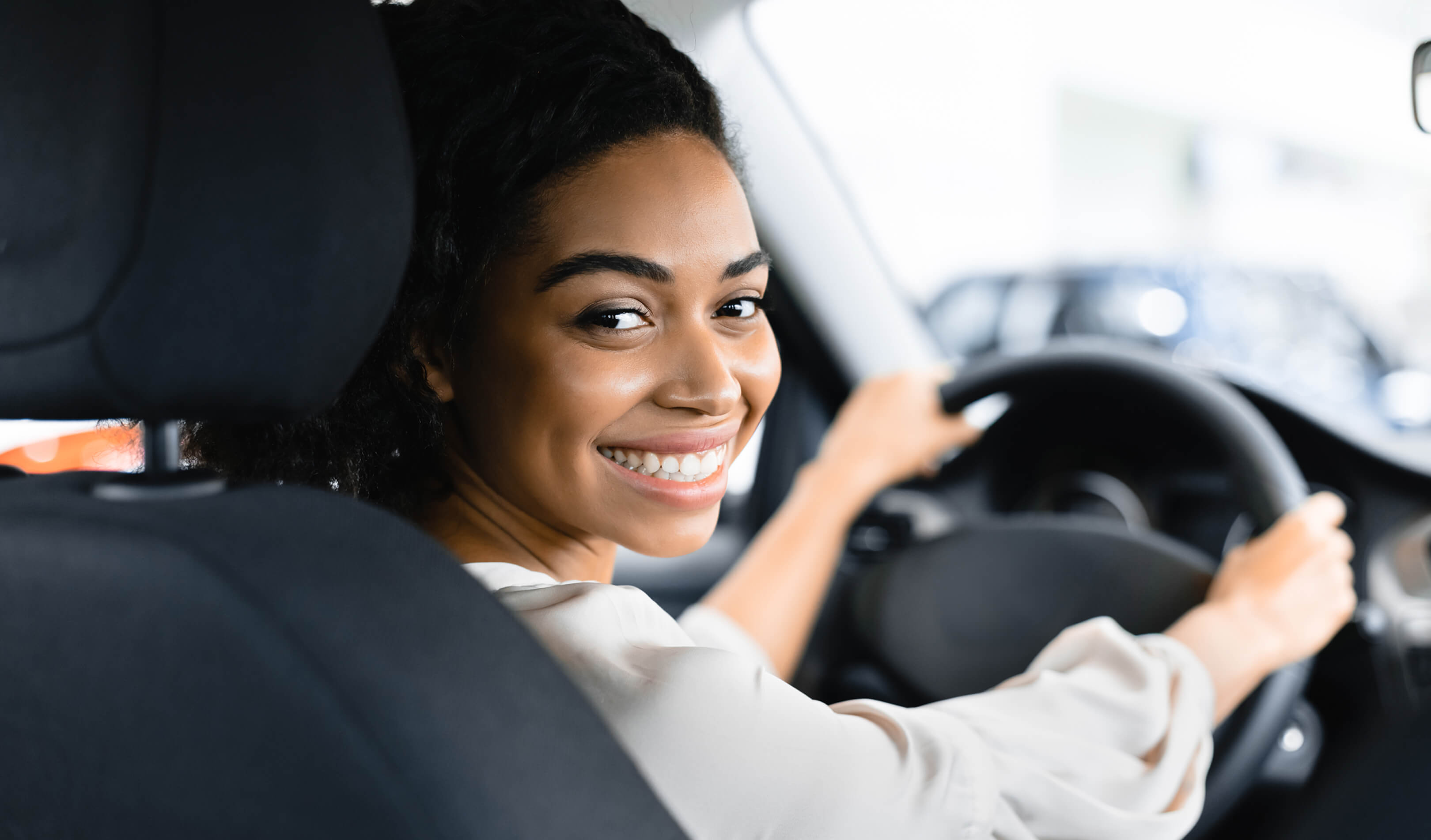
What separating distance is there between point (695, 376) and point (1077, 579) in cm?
70

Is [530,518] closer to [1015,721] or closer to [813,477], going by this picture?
[1015,721]

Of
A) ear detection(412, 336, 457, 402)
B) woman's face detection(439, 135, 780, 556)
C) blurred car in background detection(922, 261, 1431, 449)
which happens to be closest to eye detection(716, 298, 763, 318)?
woman's face detection(439, 135, 780, 556)

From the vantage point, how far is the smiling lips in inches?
40.7

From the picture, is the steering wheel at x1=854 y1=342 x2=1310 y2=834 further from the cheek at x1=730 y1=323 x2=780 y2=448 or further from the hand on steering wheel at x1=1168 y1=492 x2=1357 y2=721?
the cheek at x1=730 y1=323 x2=780 y2=448

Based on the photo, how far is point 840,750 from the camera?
79 cm

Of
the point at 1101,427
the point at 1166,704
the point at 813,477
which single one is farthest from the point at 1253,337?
the point at 1166,704

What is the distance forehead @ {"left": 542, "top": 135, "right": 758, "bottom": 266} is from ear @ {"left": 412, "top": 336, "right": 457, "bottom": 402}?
14cm

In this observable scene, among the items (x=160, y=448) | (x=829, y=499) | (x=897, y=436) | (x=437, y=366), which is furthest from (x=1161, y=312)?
(x=160, y=448)

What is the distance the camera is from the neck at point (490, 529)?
3.49 feet

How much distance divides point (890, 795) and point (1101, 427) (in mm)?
1164

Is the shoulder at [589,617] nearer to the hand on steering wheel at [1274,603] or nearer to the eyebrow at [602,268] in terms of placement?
the eyebrow at [602,268]

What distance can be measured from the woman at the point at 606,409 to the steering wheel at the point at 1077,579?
0.22m

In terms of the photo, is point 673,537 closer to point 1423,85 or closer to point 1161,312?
point 1423,85

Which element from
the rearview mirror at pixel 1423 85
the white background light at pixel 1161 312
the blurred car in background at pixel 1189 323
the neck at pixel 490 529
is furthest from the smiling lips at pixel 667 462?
the white background light at pixel 1161 312
